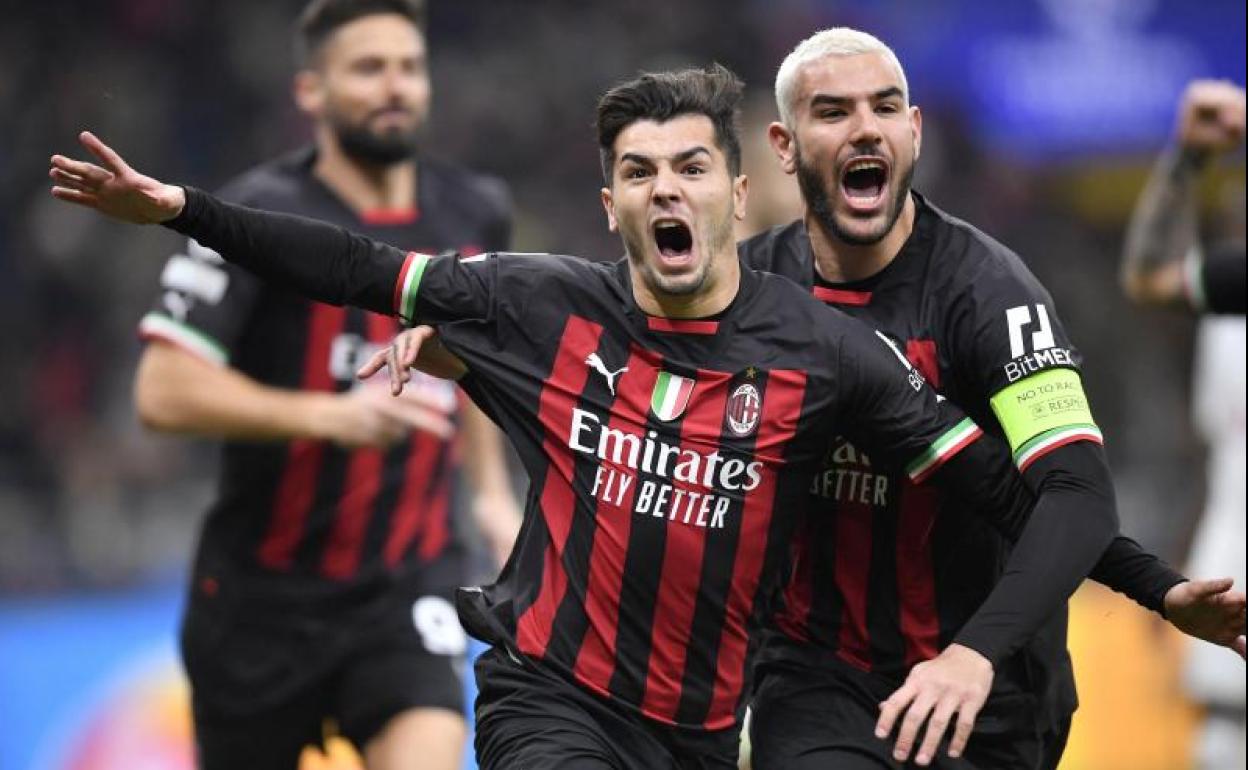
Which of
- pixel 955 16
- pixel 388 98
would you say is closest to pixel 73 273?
pixel 955 16

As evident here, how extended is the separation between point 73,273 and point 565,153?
146 inches

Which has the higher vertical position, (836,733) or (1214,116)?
(1214,116)

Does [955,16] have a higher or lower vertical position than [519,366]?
higher

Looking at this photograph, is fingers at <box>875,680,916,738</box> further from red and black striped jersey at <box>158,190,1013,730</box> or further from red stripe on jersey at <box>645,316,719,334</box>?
red stripe on jersey at <box>645,316,719,334</box>

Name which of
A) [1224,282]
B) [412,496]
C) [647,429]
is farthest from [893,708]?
[412,496]

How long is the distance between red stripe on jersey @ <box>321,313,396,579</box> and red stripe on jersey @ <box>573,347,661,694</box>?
1.90 meters

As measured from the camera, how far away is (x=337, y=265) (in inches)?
178

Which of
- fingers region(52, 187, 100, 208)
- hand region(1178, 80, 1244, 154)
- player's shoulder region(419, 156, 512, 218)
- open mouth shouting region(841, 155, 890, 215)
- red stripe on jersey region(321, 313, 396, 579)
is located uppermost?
hand region(1178, 80, 1244, 154)

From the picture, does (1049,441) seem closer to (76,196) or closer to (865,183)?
(865,183)

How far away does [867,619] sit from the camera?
476 cm

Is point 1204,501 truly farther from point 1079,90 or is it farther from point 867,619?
point 1079,90

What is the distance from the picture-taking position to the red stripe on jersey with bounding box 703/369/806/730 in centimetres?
Answer: 453

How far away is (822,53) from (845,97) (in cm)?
13

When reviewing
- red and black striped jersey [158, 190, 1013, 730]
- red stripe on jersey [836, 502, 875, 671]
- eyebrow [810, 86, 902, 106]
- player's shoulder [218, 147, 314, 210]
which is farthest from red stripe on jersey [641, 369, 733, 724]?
player's shoulder [218, 147, 314, 210]
